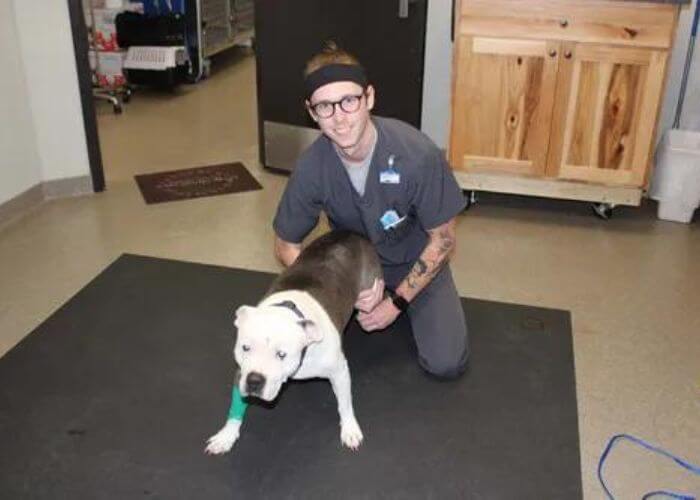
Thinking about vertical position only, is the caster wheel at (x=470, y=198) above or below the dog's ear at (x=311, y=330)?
below

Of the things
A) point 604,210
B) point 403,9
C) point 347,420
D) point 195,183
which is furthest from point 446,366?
point 195,183

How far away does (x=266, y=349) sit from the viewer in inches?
59.9

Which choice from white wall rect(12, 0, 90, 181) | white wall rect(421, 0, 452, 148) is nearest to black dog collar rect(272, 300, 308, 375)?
white wall rect(421, 0, 452, 148)

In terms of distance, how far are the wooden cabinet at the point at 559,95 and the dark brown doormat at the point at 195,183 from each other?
1170 millimetres

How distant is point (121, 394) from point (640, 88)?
234 cm

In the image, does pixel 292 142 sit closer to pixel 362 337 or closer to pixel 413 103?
pixel 413 103

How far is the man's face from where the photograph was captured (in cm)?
181

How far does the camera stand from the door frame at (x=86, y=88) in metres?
3.31

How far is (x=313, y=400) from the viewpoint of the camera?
213cm

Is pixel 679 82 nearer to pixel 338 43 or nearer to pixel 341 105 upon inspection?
pixel 338 43

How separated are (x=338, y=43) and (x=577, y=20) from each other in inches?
43.0

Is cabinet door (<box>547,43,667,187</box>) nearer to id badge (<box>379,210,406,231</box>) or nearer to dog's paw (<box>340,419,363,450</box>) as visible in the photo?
id badge (<box>379,210,406,231</box>)

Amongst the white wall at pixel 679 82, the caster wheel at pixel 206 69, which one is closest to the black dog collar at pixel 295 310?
the white wall at pixel 679 82

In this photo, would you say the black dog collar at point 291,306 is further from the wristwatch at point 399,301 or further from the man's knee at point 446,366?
the man's knee at point 446,366
